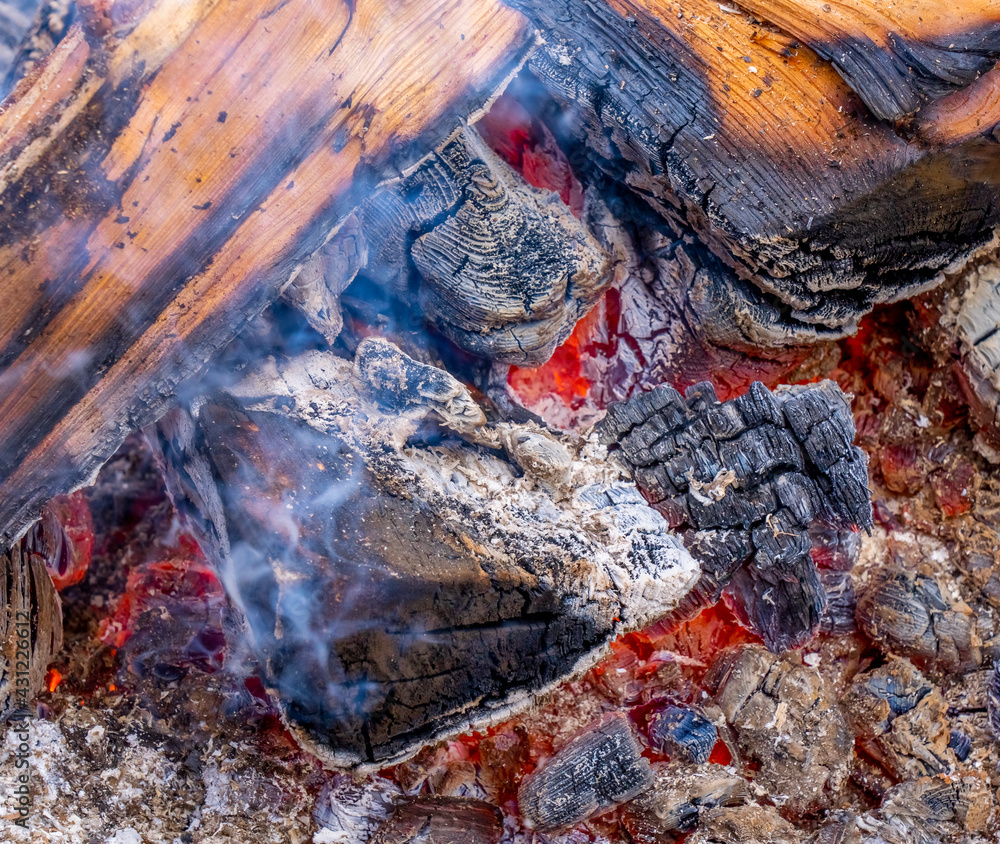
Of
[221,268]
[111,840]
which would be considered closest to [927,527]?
[221,268]

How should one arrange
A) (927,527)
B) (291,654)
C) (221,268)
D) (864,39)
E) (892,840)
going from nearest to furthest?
(291,654)
(221,268)
(864,39)
(892,840)
(927,527)

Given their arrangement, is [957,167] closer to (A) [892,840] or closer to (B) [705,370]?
(B) [705,370]

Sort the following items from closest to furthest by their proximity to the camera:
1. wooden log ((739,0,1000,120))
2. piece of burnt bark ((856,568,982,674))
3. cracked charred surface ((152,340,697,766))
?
1. cracked charred surface ((152,340,697,766))
2. wooden log ((739,0,1000,120))
3. piece of burnt bark ((856,568,982,674))

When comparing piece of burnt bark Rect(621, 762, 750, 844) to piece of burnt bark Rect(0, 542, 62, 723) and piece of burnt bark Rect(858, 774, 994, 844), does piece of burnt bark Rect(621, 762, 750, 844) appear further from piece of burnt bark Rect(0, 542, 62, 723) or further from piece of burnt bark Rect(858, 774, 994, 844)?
piece of burnt bark Rect(0, 542, 62, 723)

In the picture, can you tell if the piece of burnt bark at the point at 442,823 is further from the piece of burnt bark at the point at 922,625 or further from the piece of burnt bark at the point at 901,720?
the piece of burnt bark at the point at 922,625

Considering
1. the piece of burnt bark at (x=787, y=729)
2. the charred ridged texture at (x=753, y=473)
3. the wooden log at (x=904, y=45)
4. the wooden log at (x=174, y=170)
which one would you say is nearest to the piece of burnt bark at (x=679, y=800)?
the piece of burnt bark at (x=787, y=729)

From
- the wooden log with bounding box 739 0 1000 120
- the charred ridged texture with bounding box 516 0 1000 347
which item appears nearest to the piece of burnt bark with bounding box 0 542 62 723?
the charred ridged texture with bounding box 516 0 1000 347
